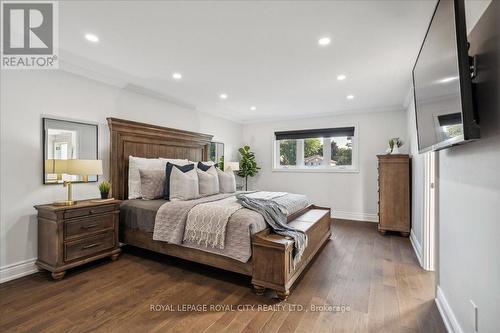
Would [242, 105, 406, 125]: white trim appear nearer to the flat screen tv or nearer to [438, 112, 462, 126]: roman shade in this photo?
the flat screen tv

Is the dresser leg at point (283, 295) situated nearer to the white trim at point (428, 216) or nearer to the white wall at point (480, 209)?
the white wall at point (480, 209)

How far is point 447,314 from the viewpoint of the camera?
187cm

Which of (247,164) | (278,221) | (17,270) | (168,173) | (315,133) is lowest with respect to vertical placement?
(17,270)

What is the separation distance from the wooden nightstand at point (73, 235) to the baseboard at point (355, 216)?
449 centimetres

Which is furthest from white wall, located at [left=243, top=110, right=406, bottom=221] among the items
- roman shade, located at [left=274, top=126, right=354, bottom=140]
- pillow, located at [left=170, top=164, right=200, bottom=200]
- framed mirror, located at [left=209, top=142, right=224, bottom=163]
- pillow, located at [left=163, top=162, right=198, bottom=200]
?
pillow, located at [left=170, top=164, right=200, bottom=200]

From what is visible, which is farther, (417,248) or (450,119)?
(417,248)

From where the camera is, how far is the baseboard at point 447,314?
170 centimetres

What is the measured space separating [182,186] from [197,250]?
930 millimetres

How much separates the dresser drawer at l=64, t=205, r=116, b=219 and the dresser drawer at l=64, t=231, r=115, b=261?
283 millimetres

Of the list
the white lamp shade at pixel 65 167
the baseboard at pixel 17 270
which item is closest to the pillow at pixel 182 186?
the white lamp shade at pixel 65 167

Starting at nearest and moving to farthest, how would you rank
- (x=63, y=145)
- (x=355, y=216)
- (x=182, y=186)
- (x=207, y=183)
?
(x=63, y=145)
(x=182, y=186)
(x=207, y=183)
(x=355, y=216)

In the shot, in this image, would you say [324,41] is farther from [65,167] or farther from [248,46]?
[65,167]

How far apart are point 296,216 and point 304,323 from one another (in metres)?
1.69

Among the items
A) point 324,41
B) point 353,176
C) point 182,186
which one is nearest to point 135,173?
point 182,186
